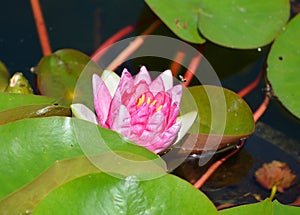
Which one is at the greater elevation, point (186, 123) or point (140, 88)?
point (140, 88)

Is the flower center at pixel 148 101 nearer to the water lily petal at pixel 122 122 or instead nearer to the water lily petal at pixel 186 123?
the water lily petal at pixel 122 122

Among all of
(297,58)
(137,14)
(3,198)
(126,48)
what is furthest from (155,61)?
(3,198)

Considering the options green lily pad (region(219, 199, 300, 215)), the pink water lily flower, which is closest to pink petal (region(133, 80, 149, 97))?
the pink water lily flower

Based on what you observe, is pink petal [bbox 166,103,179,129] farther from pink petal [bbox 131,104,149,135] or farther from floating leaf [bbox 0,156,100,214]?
floating leaf [bbox 0,156,100,214]

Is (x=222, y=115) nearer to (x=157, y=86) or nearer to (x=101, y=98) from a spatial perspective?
(x=157, y=86)

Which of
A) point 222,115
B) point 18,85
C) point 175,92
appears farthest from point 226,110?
point 18,85

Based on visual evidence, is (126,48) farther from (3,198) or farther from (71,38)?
(3,198)

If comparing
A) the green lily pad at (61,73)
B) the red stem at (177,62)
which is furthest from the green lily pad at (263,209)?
the red stem at (177,62)
